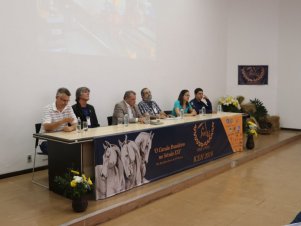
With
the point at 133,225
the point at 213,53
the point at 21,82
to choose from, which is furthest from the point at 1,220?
the point at 213,53

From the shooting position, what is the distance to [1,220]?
9.26ft

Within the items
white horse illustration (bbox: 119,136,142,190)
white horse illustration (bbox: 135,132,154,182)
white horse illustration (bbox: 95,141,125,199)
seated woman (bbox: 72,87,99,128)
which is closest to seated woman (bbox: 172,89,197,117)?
seated woman (bbox: 72,87,99,128)

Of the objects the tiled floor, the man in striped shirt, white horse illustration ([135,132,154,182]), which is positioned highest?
the man in striped shirt

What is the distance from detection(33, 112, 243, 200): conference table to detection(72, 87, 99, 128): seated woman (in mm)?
533

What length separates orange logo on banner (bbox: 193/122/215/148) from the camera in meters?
4.61

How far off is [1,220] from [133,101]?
2.49 metres

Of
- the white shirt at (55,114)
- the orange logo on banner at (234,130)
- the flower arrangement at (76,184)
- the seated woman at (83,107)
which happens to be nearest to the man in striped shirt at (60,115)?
the white shirt at (55,114)

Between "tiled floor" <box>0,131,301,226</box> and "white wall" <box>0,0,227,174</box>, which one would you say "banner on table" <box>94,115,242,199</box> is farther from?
"white wall" <box>0,0,227,174</box>

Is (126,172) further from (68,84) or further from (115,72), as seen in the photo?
(115,72)

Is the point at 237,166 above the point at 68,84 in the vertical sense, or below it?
below

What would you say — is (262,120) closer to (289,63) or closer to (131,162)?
(289,63)

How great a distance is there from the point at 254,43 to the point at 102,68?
4.71 metres

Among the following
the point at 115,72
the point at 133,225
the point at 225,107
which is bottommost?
the point at 133,225

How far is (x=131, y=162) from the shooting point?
11.9 ft
